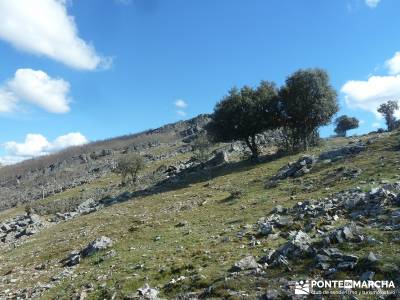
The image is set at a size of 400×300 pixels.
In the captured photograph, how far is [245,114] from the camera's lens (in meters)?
71.6

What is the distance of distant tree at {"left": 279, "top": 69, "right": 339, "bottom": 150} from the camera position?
225ft

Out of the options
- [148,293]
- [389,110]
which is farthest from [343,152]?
[389,110]

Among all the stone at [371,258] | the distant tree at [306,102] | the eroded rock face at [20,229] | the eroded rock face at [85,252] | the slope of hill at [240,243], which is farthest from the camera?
the distant tree at [306,102]

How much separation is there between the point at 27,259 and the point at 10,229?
29.3 m

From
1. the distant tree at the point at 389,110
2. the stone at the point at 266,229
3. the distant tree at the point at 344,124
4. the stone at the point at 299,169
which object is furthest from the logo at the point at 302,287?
the distant tree at the point at 344,124

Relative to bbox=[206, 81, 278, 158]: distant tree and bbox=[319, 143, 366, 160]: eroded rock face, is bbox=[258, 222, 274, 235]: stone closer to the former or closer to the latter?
bbox=[319, 143, 366, 160]: eroded rock face

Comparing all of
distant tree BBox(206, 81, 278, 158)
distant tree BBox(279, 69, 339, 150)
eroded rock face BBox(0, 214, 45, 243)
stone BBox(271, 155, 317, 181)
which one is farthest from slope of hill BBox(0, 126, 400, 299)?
distant tree BBox(206, 81, 278, 158)

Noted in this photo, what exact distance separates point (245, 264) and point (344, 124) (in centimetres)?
14739

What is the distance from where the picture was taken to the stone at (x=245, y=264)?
56.3 ft

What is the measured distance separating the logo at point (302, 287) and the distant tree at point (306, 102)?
56.8 metres

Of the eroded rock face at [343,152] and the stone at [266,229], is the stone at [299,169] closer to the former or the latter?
the eroded rock face at [343,152]

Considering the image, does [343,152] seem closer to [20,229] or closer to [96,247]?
[96,247]

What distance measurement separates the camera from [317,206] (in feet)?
82.3

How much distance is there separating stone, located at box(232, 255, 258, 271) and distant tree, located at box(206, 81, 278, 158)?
54.8 metres
